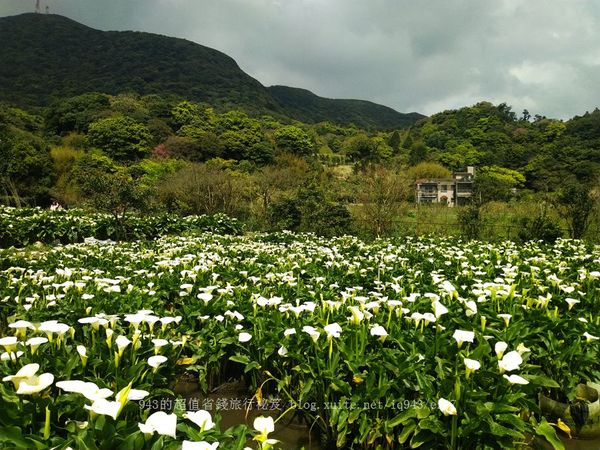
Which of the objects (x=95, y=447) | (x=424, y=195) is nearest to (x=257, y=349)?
(x=95, y=447)

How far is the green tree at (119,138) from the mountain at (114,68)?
110 ft

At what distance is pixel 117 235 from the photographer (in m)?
13.2

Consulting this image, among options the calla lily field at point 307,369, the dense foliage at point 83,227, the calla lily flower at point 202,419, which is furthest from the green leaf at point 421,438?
the dense foliage at point 83,227

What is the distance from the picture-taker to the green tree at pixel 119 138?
40.7 m

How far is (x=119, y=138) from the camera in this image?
40719 millimetres

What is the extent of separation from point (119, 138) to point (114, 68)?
273 feet

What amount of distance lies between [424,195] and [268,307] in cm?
5304

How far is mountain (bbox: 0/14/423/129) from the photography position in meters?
83.2

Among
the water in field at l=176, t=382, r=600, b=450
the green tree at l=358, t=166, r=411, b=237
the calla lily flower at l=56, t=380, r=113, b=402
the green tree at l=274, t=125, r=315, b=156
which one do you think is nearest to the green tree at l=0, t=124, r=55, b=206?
the green tree at l=358, t=166, r=411, b=237

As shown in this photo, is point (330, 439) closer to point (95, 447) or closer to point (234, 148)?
point (95, 447)

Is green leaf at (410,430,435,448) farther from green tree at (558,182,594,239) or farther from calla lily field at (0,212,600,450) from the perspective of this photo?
green tree at (558,182,594,239)

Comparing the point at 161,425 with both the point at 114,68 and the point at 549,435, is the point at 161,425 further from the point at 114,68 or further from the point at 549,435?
the point at 114,68

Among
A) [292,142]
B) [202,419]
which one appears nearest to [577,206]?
[202,419]

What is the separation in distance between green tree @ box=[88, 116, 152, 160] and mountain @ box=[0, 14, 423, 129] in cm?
3352
